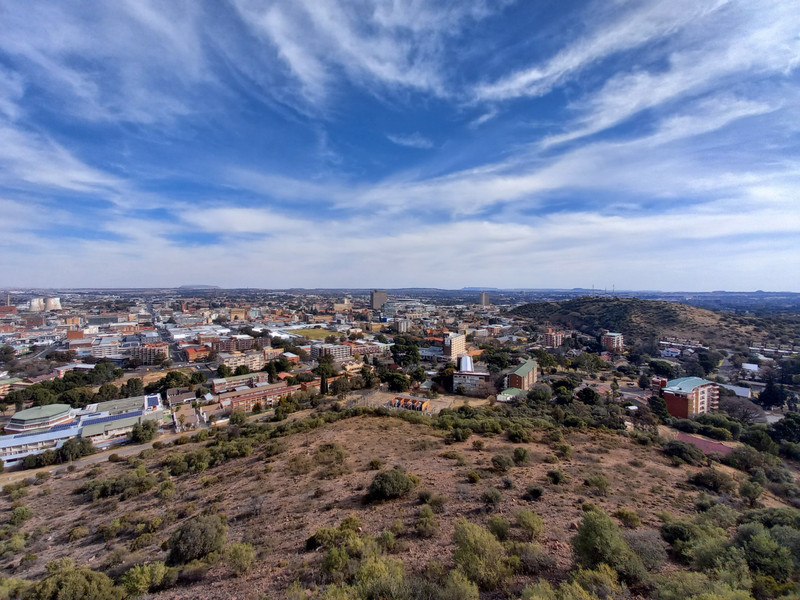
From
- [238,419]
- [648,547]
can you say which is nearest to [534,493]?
[648,547]

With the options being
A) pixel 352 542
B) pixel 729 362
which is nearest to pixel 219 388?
pixel 352 542

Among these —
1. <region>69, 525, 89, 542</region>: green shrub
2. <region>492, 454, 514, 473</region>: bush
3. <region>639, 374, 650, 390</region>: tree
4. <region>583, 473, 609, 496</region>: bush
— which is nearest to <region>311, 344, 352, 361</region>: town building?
<region>639, 374, 650, 390</region>: tree

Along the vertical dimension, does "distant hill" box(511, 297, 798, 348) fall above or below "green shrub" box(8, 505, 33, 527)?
above

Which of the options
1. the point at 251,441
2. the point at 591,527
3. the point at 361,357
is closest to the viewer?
the point at 591,527

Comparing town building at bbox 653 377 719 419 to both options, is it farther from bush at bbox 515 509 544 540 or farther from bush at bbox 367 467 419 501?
bush at bbox 367 467 419 501

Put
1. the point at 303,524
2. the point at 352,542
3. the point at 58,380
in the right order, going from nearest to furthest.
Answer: the point at 352,542 → the point at 303,524 → the point at 58,380

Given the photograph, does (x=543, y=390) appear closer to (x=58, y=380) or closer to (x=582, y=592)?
(x=582, y=592)

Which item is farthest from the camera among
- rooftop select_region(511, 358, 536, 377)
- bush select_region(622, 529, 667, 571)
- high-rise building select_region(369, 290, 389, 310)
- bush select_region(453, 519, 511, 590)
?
high-rise building select_region(369, 290, 389, 310)

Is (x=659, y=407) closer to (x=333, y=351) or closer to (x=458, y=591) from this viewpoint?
(x=458, y=591)
